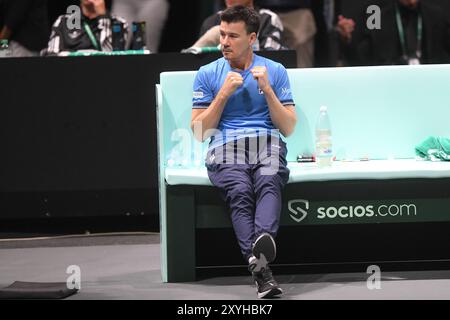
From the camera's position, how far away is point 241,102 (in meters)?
5.24

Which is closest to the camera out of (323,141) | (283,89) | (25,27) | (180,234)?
(180,234)

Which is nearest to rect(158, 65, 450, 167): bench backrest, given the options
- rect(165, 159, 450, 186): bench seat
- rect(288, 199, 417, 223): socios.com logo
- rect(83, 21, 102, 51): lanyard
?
rect(165, 159, 450, 186): bench seat

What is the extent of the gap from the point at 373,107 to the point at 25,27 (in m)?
3.27

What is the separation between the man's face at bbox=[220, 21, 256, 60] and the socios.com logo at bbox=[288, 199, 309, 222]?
793mm

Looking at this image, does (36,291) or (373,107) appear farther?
(373,107)

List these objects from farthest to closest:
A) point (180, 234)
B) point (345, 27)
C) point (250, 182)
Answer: point (345, 27) → point (180, 234) → point (250, 182)

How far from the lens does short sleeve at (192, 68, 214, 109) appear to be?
525 centimetres

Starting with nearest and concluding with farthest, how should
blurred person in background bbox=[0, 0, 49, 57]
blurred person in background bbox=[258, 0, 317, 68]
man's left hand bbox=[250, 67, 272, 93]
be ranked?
man's left hand bbox=[250, 67, 272, 93], blurred person in background bbox=[0, 0, 49, 57], blurred person in background bbox=[258, 0, 317, 68]

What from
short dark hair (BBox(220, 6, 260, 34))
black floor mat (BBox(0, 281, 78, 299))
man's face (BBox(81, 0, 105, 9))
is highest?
man's face (BBox(81, 0, 105, 9))

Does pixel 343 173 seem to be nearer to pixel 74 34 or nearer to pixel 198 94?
pixel 198 94

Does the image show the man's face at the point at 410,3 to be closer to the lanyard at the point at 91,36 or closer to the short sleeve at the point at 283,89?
the lanyard at the point at 91,36

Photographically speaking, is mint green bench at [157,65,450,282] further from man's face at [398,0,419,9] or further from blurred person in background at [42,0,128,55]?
man's face at [398,0,419,9]

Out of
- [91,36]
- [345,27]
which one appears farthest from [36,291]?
[345,27]
